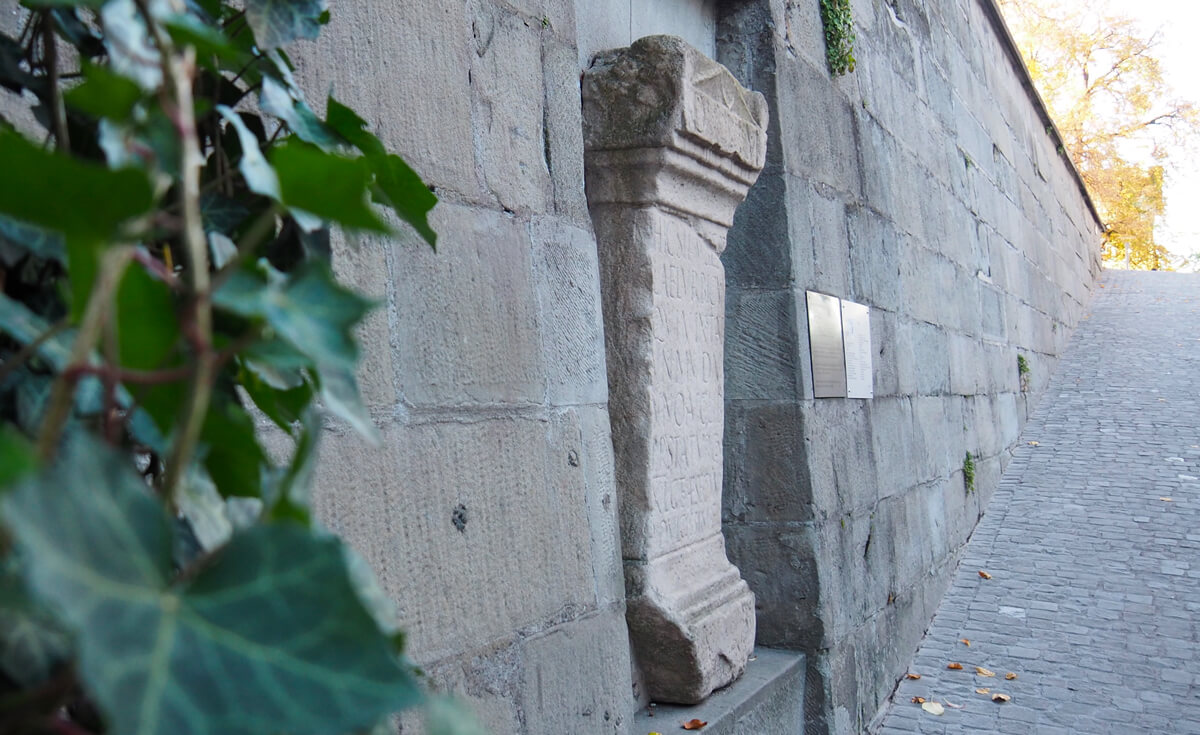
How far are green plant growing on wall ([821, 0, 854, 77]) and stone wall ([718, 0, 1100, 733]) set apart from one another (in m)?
0.07

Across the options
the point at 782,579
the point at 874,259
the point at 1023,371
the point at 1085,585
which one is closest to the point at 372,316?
the point at 782,579

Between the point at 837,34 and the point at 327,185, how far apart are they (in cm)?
391

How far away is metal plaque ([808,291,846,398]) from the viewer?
3441mm

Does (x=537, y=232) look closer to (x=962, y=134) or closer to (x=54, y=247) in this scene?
(x=54, y=247)

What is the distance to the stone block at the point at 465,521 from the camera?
1592 mm

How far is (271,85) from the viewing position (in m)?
0.71

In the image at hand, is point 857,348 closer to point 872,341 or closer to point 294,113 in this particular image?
point 872,341

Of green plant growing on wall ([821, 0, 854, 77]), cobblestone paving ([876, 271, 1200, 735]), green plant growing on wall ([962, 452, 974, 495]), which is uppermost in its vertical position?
green plant growing on wall ([821, 0, 854, 77])

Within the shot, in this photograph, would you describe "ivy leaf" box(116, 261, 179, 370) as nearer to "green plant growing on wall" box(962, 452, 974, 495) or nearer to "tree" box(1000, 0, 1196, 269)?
"green plant growing on wall" box(962, 452, 974, 495)

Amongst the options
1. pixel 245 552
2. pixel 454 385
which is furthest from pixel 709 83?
pixel 245 552

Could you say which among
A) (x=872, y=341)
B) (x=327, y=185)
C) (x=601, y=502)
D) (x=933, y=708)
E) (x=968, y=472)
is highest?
(x=872, y=341)

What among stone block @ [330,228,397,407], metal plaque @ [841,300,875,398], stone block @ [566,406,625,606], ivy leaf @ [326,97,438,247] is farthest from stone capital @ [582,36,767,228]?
ivy leaf @ [326,97,438,247]

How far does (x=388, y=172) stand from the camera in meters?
0.76

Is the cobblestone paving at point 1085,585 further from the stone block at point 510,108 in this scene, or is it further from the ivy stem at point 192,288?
the ivy stem at point 192,288
